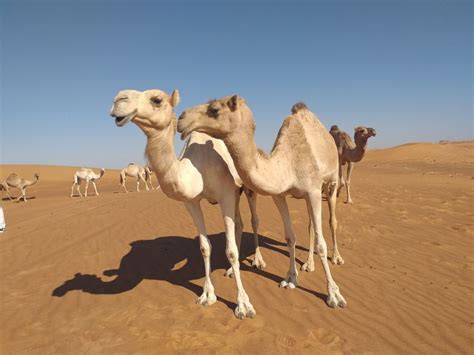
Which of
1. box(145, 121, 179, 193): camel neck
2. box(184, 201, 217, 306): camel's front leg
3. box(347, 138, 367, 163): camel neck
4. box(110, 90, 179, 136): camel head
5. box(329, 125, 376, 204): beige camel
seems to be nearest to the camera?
box(110, 90, 179, 136): camel head

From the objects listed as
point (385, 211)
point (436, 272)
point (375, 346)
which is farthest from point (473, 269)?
point (385, 211)

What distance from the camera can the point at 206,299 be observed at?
4.42 metres

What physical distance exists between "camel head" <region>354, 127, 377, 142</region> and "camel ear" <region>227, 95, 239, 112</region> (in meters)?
6.89

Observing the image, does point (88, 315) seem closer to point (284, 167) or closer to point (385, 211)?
point (284, 167)

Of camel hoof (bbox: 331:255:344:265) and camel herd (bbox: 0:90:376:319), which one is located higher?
camel herd (bbox: 0:90:376:319)

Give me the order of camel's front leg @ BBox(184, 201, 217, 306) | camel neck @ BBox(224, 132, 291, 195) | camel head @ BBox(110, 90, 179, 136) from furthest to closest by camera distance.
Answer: camel's front leg @ BBox(184, 201, 217, 306), camel neck @ BBox(224, 132, 291, 195), camel head @ BBox(110, 90, 179, 136)

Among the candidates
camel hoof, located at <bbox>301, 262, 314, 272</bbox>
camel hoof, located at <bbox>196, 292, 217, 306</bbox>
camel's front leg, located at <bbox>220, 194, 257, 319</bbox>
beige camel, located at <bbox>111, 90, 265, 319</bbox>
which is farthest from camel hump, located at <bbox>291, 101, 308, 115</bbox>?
camel hoof, located at <bbox>196, 292, 217, 306</bbox>

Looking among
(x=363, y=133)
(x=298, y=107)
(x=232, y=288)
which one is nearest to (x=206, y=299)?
(x=232, y=288)

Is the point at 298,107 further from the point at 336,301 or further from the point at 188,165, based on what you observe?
the point at 336,301

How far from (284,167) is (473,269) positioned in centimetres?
377

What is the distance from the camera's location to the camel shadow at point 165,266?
17.3 ft

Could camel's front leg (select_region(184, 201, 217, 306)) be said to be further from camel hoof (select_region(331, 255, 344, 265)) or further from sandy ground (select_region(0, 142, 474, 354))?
camel hoof (select_region(331, 255, 344, 265))

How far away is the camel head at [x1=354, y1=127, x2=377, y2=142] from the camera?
948 centimetres

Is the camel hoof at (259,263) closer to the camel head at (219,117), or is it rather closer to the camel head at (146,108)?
the camel head at (219,117)
